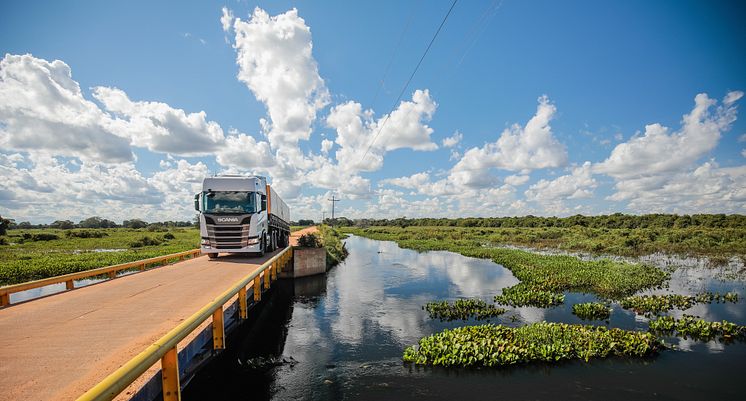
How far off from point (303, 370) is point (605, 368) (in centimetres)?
859

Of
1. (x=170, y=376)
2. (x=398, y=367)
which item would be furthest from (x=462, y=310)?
(x=170, y=376)

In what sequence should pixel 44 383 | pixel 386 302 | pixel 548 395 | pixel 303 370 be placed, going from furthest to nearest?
1. pixel 386 302
2. pixel 303 370
3. pixel 548 395
4. pixel 44 383

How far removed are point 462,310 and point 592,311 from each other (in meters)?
5.44

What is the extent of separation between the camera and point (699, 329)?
1231cm

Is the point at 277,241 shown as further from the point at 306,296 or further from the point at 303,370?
the point at 303,370

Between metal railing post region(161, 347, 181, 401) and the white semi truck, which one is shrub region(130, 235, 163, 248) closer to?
the white semi truck

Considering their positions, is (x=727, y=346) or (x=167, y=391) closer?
(x=167, y=391)

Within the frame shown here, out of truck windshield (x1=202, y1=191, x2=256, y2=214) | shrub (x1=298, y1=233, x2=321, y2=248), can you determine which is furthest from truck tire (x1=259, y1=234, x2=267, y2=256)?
shrub (x1=298, y1=233, x2=321, y2=248)

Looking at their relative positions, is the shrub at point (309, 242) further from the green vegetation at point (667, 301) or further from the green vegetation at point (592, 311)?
the green vegetation at point (667, 301)

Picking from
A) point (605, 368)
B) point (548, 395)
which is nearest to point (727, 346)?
point (605, 368)

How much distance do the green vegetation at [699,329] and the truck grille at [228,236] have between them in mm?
17093

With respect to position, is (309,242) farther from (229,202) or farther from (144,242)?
(144,242)

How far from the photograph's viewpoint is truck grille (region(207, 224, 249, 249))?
52.1ft

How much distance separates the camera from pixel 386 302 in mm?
17156
